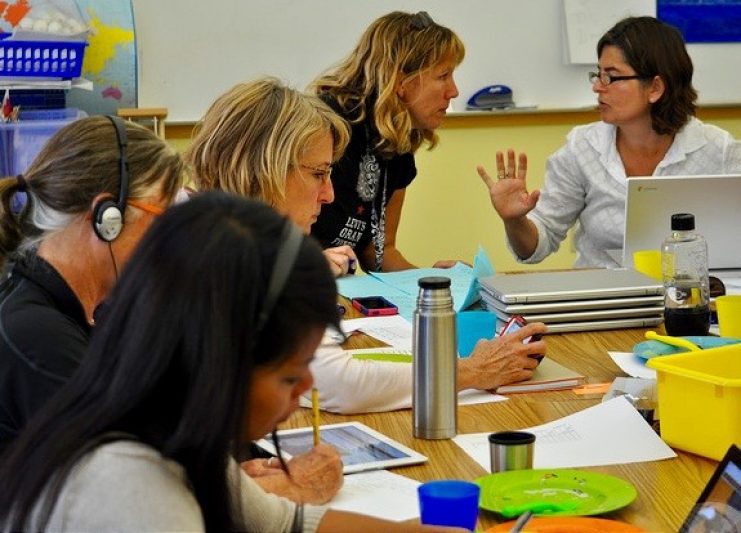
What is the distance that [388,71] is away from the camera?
10.4 feet

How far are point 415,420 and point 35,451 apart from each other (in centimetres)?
80

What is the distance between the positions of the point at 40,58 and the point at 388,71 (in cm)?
100

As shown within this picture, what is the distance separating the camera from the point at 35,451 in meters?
0.98

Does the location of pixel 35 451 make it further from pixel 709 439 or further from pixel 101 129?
pixel 709 439

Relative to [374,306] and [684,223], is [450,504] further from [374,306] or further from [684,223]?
[374,306]

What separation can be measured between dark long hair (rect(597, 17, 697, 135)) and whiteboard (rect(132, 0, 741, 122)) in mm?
903

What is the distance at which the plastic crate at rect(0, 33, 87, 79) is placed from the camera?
10.7 feet

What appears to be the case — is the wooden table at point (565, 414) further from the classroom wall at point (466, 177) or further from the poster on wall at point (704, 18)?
the poster on wall at point (704, 18)

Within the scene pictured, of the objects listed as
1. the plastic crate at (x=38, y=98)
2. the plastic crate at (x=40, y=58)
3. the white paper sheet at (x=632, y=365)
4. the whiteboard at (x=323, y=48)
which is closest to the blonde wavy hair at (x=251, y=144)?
the white paper sheet at (x=632, y=365)

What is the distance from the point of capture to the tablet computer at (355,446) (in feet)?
5.13

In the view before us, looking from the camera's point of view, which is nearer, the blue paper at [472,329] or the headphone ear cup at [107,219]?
the headphone ear cup at [107,219]

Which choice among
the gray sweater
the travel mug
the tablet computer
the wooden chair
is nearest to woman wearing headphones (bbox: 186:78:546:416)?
the tablet computer

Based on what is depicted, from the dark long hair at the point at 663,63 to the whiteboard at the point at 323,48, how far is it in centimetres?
90

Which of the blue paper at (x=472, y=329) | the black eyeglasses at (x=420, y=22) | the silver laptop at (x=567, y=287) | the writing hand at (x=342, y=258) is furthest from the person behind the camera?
the black eyeglasses at (x=420, y=22)
